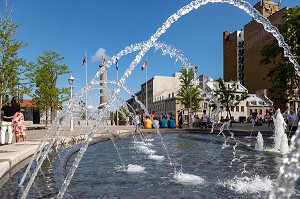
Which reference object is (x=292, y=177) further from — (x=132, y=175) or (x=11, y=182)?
(x=132, y=175)

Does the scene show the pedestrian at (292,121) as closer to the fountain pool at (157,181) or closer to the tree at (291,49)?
the tree at (291,49)

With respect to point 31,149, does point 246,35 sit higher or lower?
higher

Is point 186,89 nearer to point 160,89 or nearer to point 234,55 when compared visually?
point 234,55

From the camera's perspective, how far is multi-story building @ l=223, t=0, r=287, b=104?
70.1 metres

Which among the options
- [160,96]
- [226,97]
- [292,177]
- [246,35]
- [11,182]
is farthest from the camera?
[160,96]

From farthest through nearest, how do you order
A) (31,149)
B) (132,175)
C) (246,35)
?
(246,35) → (31,149) → (132,175)

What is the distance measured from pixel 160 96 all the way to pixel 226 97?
42.5 m

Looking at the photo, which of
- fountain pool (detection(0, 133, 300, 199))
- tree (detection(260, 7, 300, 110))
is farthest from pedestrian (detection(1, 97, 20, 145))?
tree (detection(260, 7, 300, 110))

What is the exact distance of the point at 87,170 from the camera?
6812 mm

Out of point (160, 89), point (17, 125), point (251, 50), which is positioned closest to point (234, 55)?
point (251, 50)

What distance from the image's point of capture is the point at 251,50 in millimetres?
77500

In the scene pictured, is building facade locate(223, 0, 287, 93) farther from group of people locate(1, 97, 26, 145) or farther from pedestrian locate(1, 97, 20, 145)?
pedestrian locate(1, 97, 20, 145)

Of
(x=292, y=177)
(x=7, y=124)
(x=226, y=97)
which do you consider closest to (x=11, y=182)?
(x=292, y=177)

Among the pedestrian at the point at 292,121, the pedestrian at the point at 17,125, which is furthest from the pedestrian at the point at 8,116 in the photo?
the pedestrian at the point at 292,121
